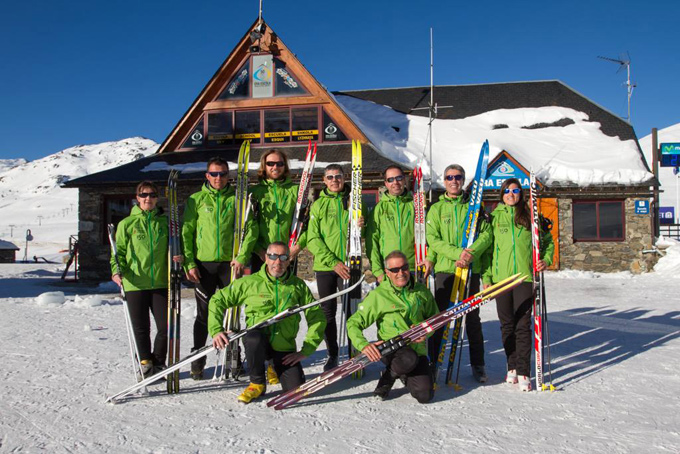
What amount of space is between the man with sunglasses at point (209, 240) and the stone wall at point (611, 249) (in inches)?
457

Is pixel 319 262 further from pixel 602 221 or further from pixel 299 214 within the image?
pixel 602 221

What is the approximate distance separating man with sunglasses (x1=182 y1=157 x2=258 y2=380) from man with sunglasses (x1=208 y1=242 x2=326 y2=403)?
38cm

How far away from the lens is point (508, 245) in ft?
13.2

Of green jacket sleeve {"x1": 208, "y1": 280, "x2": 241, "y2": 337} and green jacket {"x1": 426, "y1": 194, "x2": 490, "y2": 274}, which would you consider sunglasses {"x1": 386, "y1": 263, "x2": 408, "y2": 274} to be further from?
green jacket sleeve {"x1": 208, "y1": 280, "x2": 241, "y2": 337}

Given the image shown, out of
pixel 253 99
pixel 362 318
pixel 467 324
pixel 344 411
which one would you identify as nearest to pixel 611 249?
pixel 253 99

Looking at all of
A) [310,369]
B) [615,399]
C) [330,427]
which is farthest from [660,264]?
[330,427]

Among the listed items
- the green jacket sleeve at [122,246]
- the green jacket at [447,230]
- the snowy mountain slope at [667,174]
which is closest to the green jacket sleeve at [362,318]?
the green jacket at [447,230]

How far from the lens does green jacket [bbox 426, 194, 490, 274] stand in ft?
13.3

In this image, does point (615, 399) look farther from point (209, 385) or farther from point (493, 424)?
point (209, 385)

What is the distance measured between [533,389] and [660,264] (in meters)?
11.5

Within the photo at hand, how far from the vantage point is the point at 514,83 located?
19203mm

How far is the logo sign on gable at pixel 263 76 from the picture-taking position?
1352 centimetres

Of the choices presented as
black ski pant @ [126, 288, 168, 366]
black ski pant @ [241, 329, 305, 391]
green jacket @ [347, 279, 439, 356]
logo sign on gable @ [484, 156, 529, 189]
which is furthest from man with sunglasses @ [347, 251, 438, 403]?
logo sign on gable @ [484, 156, 529, 189]

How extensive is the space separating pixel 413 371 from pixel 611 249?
1199 cm
